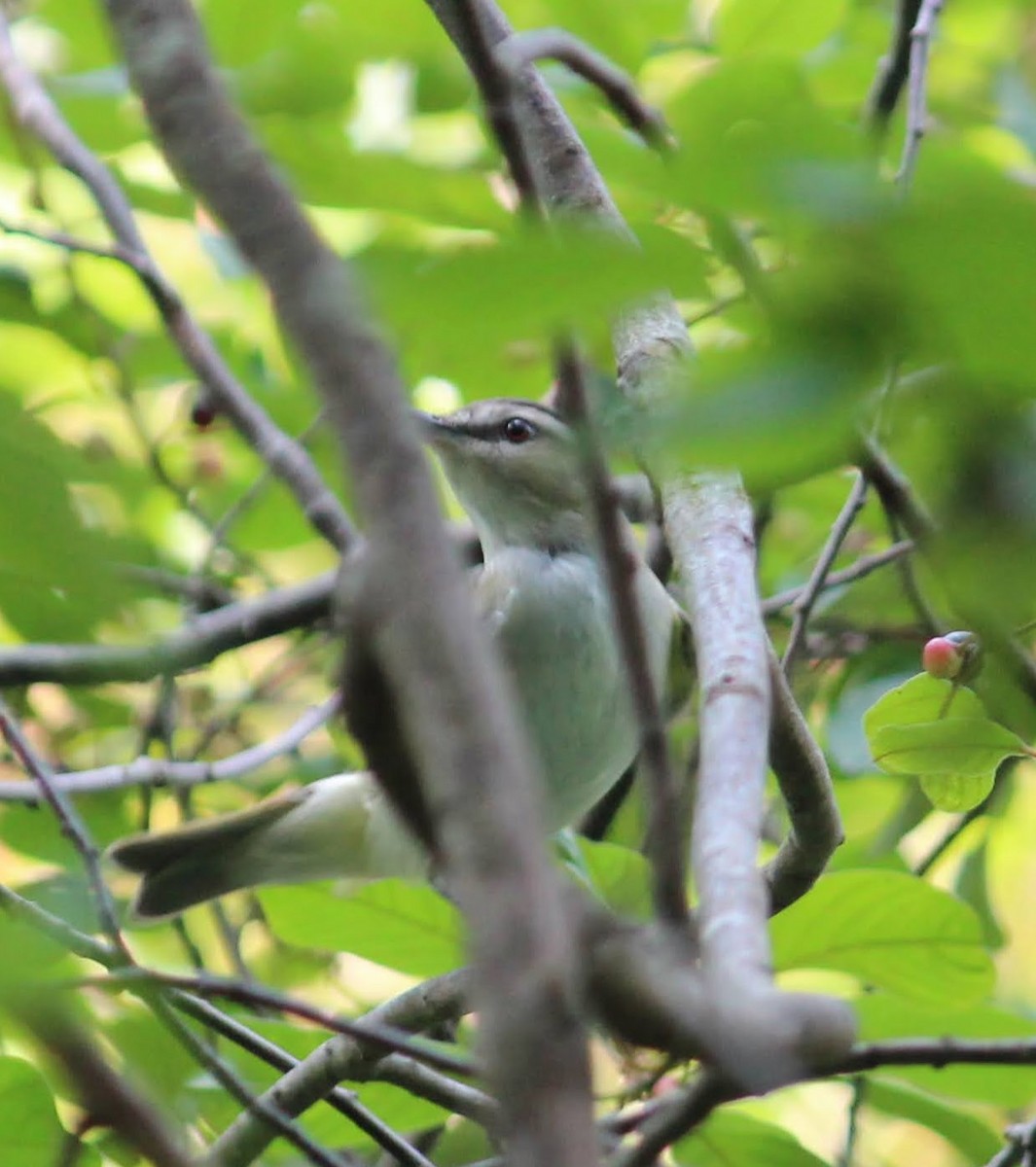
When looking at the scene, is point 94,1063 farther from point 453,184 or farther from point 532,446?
point 532,446

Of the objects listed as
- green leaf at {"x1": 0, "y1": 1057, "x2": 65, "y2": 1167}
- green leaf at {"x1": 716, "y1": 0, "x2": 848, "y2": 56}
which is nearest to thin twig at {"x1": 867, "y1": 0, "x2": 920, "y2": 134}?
green leaf at {"x1": 716, "y1": 0, "x2": 848, "y2": 56}

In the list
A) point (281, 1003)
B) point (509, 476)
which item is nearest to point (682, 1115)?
point (281, 1003)

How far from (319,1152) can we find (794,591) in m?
2.34

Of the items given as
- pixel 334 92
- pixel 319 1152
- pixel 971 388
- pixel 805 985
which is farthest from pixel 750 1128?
pixel 334 92

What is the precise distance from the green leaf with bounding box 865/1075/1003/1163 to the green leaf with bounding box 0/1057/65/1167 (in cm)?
163

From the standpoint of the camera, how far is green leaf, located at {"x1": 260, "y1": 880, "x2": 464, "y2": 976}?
121 inches

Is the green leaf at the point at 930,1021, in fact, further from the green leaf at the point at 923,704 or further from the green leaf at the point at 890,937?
the green leaf at the point at 923,704

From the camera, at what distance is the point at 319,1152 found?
71.4 inches

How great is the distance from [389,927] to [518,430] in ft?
5.48

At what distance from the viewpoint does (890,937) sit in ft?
8.82

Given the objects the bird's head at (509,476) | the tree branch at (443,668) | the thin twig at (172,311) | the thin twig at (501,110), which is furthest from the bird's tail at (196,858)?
the tree branch at (443,668)

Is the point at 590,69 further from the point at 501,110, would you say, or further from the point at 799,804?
the point at 799,804

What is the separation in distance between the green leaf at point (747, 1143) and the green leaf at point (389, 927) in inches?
22.2

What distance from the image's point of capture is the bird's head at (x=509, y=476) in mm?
4340
